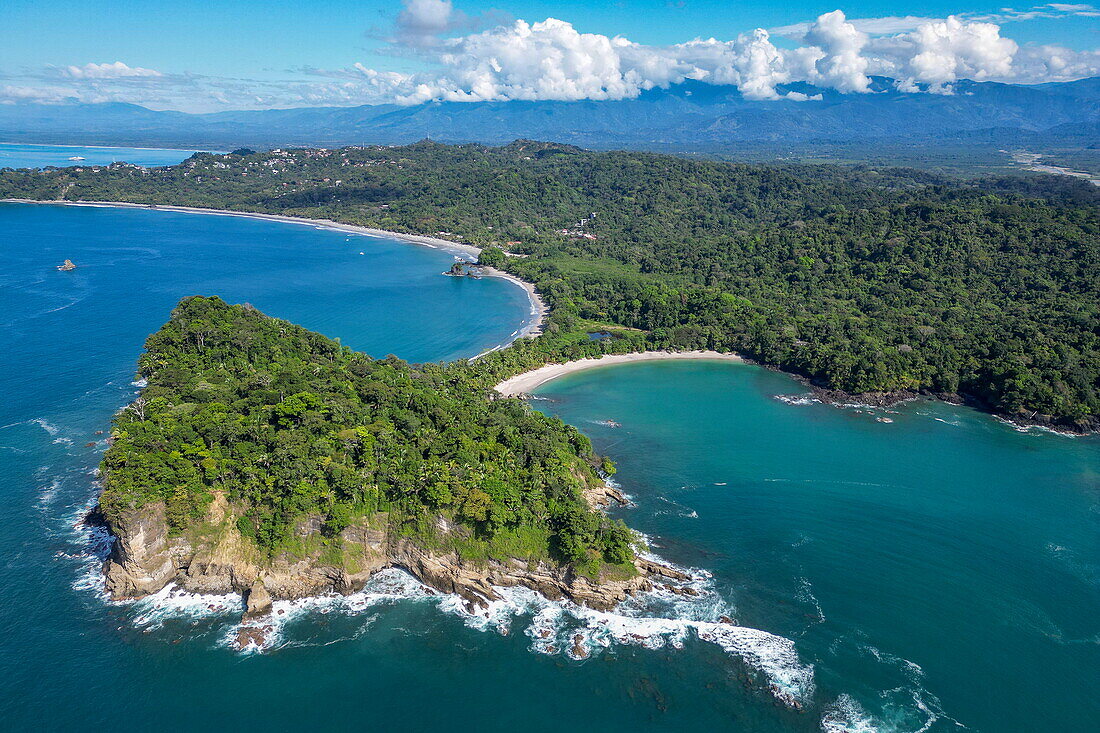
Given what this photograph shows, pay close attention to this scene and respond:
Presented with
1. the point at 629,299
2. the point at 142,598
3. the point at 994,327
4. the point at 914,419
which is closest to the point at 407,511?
the point at 142,598

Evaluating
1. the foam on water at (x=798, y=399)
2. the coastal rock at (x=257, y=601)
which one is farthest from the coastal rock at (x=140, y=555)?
the foam on water at (x=798, y=399)

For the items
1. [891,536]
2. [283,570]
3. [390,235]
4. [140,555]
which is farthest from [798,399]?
[390,235]

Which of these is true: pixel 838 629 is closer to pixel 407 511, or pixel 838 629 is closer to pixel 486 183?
pixel 407 511

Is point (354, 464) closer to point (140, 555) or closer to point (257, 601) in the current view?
point (257, 601)

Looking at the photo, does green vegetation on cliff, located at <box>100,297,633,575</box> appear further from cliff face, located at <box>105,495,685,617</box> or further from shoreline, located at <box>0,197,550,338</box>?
shoreline, located at <box>0,197,550,338</box>

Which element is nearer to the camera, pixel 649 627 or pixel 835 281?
pixel 649 627

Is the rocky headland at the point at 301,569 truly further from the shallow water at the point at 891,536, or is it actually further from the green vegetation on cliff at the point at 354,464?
the shallow water at the point at 891,536
